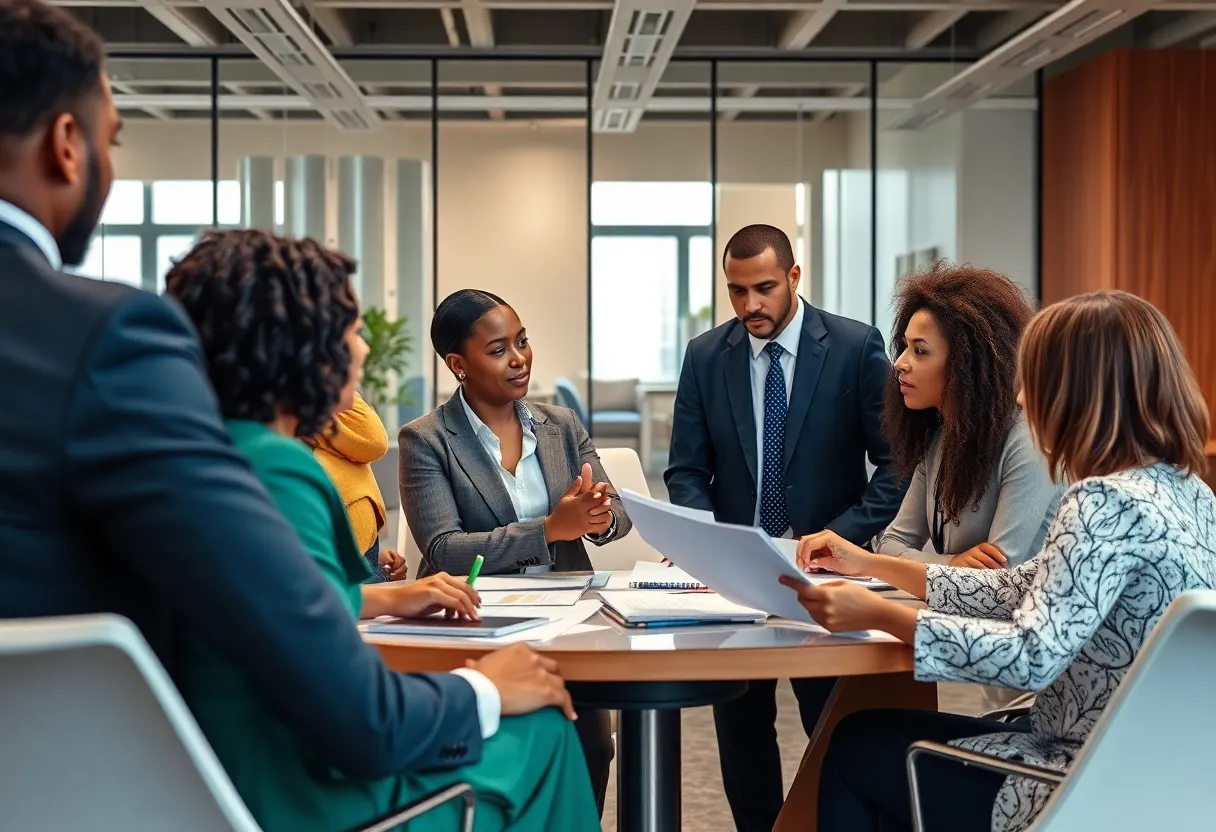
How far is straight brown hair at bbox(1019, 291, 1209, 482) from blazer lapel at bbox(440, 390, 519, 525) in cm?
158

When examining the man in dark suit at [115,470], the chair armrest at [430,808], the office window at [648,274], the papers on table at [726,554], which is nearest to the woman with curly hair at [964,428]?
the papers on table at [726,554]

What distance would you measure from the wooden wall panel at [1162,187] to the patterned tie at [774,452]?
220 inches

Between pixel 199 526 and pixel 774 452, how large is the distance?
2.58 metres

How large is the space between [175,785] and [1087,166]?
874 cm

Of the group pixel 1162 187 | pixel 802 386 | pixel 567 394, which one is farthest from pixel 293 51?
pixel 1162 187

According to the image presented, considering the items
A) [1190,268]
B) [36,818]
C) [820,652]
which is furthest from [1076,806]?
[1190,268]

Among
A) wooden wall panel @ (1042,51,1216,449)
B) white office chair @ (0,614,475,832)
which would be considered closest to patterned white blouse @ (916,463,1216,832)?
white office chair @ (0,614,475,832)

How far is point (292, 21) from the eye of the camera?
21.0 feet

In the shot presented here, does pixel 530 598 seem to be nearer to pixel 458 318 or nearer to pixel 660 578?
pixel 660 578

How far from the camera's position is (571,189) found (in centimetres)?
966

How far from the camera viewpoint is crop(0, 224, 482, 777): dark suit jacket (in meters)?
1.21

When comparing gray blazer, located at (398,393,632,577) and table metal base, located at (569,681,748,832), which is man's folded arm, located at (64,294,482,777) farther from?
gray blazer, located at (398,393,632,577)

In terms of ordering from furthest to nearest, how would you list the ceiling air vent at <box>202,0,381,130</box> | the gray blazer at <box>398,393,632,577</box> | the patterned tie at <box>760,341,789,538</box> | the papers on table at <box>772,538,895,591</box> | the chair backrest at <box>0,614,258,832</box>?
the ceiling air vent at <box>202,0,381,130</box>
the patterned tie at <box>760,341,789,538</box>
the gray blazer at <box>398,393,632,577</box>
the papers on table at <box>772,538,895,591</box>
the chair backrest at <box>0,614,258,832</box>

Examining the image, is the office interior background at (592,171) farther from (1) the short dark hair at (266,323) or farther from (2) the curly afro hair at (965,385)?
(1) the short dark hair at (266,323)
